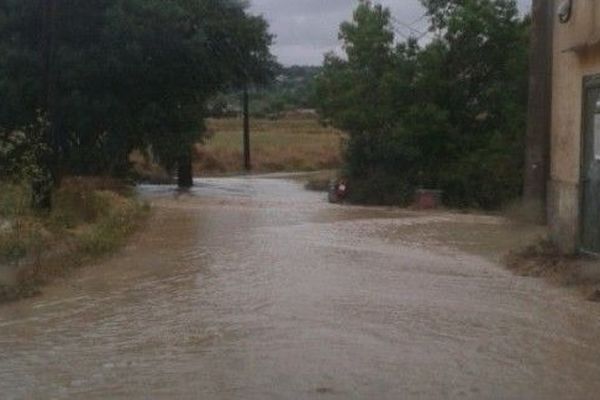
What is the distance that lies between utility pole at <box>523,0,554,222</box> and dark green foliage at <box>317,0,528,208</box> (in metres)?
7.73

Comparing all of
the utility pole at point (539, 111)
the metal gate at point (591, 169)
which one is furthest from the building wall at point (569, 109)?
the utility pole at point (539, 111)

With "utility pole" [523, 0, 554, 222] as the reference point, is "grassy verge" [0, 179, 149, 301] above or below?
below

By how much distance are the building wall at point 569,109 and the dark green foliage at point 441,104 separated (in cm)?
1406

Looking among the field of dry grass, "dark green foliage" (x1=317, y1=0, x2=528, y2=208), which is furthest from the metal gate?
the field of dry grass

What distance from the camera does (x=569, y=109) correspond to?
49.7 ft

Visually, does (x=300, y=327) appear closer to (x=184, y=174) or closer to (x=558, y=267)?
(x=558, y=267)

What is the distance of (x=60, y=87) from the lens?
30.3m

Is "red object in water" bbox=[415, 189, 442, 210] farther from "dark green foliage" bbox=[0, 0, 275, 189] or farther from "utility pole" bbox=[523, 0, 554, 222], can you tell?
"dark green foliage" bbox=[0, 0, 275, 189]

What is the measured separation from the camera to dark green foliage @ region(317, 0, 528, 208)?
30203 mm

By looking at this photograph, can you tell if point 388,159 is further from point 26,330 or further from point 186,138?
point 26,330

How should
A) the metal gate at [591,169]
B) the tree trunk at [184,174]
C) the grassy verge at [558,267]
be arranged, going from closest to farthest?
1. the grassy verge at [558,267]
2. the metal gate at [591,169]
3. the tree trunk at [184,174]

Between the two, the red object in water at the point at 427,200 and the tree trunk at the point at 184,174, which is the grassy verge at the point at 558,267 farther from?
the tree trunk at the point at 184,174

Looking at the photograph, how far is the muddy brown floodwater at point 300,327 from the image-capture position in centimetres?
838

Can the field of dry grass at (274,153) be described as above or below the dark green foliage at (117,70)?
below
